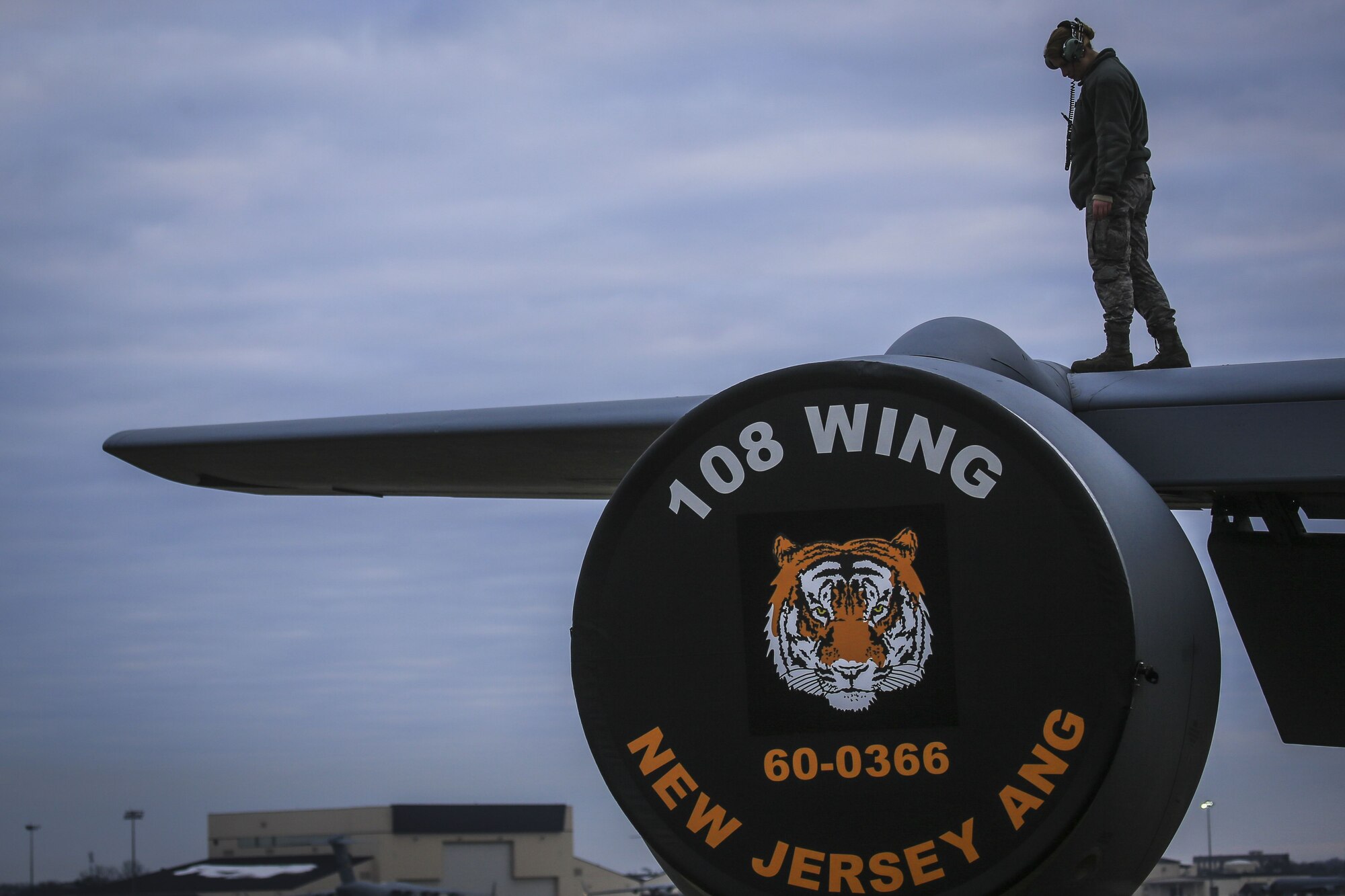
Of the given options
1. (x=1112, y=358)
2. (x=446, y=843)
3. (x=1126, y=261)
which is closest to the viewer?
(x=1112, y=358)

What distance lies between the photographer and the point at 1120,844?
11.0ft

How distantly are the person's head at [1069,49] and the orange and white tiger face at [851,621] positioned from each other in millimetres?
2959

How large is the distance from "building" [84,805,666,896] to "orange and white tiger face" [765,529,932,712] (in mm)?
1658

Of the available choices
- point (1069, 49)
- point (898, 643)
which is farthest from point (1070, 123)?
point (898, 643)

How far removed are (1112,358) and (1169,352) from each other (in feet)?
1.30

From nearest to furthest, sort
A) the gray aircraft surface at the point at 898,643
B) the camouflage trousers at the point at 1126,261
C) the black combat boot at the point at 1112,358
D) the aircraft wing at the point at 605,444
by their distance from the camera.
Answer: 1. the gray aircraft surface at the point at 898,643
2. the aircraft wing at the point at 605,444
3. the black combat boot at the point at 1112,358
4. the camouflage trousers at the point at 1126,261

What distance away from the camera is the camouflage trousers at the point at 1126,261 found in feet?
17.8

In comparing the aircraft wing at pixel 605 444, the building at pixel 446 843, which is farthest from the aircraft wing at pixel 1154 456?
the building at pixel 446 843

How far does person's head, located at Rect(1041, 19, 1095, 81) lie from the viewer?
5.61m

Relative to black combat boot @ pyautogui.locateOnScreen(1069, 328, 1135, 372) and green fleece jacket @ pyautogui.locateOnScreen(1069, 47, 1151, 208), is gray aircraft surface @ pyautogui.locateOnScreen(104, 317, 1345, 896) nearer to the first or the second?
black combat boot @ pyautogui.locateOnScreen(1069, 328, 1135, 372)

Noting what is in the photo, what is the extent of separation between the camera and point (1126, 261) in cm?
553

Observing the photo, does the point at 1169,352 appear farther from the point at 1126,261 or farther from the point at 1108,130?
the point at 1108,130

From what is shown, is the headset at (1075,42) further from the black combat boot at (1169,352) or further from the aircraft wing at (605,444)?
the aircraft wing at (605,444)

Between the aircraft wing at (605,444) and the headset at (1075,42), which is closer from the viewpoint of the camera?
the aircraft wing at (605,444)
